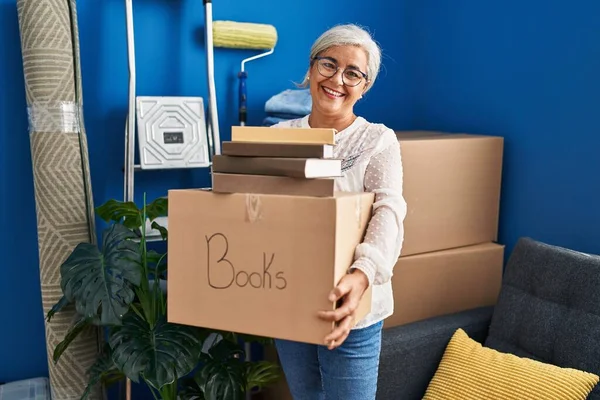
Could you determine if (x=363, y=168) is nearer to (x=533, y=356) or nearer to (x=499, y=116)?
(x=533, y=356)

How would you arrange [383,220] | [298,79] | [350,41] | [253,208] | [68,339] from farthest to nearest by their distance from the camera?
[298,79] < [68,339] < [350,41] < [383,220] < [253,208]

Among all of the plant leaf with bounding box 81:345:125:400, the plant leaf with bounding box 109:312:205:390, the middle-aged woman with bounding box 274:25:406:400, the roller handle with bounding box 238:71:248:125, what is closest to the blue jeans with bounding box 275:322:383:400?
the middle-aged woman with bounding box 274:25:406:400

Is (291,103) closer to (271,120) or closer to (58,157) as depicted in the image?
(271,120)

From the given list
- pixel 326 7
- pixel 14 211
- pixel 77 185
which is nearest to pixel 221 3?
pixel 326 7

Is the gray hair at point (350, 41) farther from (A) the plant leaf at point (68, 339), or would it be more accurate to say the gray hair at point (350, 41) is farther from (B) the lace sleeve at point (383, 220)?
(A) the plant leaf at point (68, 339)

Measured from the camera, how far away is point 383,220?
116 cm

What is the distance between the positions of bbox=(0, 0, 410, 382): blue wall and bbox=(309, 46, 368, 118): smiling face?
0.89 meters

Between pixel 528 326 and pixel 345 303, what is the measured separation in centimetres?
86

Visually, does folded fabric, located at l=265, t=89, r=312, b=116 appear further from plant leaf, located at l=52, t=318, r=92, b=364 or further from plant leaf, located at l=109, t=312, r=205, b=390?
plant leaf, located at l=52, t=318, r=92, b=364

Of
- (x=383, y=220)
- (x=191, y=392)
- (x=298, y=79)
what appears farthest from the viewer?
(x=298, y=79)

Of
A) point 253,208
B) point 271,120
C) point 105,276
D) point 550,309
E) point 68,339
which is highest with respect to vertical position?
point 271,120

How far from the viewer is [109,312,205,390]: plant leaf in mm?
1485

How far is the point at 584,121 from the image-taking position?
182 cm

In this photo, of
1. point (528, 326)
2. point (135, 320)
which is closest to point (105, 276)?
point (135, 320)
